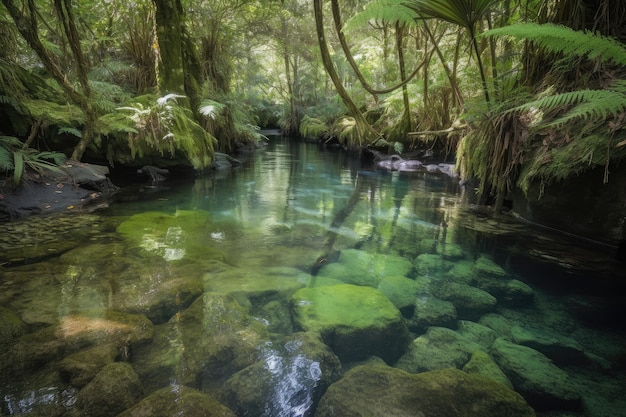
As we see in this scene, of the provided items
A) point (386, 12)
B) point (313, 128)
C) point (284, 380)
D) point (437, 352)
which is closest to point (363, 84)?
point (386, 12)

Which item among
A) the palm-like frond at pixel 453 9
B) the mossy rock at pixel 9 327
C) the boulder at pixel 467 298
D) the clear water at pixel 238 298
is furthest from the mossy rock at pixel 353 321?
the palm-like frond at pixel 453 9

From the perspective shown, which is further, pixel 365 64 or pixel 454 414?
pixel 365 64

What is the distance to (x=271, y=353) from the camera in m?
1.86

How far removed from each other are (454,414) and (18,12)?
19.3ft

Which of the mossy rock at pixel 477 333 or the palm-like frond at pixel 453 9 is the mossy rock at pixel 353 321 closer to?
the mossy rock at pixel 477 333

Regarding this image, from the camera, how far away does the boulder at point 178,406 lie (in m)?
1.34

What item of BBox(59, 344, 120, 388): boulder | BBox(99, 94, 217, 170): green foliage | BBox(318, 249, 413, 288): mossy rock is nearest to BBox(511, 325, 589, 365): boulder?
BBox(318, 249, 413, 288): mossy rock

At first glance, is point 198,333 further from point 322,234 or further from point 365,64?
point 365,64

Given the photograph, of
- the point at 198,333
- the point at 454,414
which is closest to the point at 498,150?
the point at 454,414

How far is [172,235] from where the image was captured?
11.8ft

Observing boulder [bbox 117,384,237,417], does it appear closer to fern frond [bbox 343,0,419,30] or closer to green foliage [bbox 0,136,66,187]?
fern frond [bbox 343,0,419,30]

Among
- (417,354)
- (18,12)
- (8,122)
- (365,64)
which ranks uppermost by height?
(365,64)

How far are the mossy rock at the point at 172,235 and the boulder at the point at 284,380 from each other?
1464mm

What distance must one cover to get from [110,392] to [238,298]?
40.0 inches
